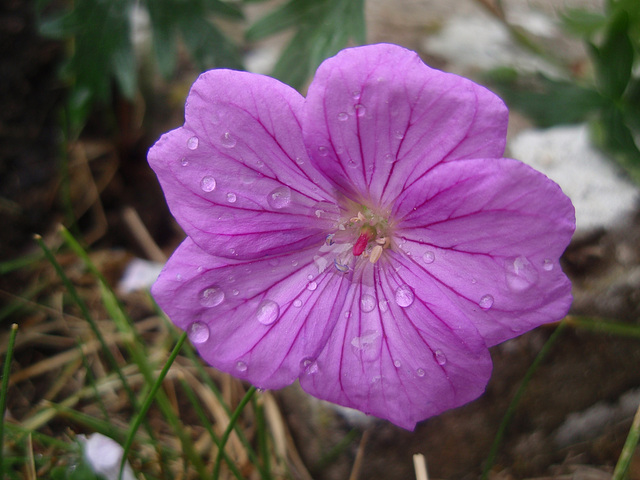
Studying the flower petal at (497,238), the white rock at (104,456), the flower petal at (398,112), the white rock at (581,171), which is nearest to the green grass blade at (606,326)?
the white rock at (581,171)

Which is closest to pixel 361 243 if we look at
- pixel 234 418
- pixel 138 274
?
pixel 234 418

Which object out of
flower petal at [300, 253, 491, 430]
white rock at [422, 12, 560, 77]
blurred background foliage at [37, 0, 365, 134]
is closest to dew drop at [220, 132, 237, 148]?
flower petal at [300, 253, 491, 430]

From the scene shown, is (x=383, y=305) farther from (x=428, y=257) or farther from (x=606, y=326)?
(x=606, y=326)

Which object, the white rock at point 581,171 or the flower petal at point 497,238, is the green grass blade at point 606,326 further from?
the flower petal at point 497,238

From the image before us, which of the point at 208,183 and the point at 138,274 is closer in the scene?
the point at 208,183

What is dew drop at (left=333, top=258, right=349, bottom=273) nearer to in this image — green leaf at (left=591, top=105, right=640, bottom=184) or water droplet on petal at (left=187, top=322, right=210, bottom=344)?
water droplet on petal at (left=187, top=322, right=210, bottom=344)

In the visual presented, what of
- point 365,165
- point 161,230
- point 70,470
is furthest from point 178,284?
point 161,230

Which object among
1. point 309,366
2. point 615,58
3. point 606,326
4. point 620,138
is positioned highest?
point 615,58

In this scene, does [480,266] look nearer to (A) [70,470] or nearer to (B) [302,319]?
(B) [302,319]
